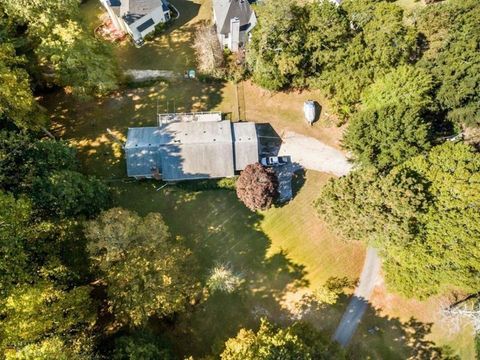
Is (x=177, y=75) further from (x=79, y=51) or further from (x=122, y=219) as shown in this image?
(x=122, y=219)

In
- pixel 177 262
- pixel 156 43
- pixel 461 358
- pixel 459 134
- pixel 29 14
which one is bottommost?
A: pixel 461 358

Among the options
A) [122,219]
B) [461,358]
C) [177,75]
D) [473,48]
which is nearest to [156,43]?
[177,75]

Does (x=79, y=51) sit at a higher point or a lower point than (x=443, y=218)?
higher

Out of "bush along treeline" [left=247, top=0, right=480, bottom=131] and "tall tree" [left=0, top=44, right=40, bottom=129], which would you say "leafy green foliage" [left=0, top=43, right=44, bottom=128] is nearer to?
"tall tree" [left=0, top=44, right=40, bottom=129]

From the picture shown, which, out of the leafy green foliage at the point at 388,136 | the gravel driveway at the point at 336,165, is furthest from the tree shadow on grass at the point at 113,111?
the leafy green foliage at the point at 388,136

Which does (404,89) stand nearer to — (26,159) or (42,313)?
(26,159)

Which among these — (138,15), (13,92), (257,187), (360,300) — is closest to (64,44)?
(13,92)
